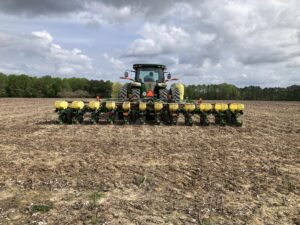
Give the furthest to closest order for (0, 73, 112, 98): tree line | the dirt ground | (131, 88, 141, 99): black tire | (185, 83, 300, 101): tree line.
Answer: (0, 73, 112, 98): tree line → (185, 83, 300, 101): tree line → (131, 88, 141, 99): black tire → the dirt ground

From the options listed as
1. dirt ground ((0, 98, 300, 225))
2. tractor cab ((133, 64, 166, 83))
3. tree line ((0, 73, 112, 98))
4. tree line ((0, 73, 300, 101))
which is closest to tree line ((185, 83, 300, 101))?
tree line ((0, 73, 300, 101))

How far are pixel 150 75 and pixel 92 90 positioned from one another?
5138 cm

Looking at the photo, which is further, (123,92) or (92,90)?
(92,90)

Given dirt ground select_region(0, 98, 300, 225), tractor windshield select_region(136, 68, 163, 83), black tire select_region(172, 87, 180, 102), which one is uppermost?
tractor windshield select_region(136, 68, 163, 83)

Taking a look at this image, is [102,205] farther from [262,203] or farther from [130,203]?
[262,203]

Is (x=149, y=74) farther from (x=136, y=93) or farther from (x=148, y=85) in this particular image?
(x=136, y=93)

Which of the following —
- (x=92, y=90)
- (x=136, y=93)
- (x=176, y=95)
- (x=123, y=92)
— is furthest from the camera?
(x=92, y=90)

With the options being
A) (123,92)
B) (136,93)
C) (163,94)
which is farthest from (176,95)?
(123,92)

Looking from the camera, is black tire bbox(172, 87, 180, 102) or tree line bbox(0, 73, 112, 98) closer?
black tire bbox(172, 87, 180, 102)

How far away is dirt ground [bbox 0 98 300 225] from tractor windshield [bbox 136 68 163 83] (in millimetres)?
6412

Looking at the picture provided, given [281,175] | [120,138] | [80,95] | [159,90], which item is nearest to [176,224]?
[281,175]

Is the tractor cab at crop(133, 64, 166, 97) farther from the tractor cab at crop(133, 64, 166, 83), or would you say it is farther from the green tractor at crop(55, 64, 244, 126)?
the green tractor at crop(55, 64, 244, 126)

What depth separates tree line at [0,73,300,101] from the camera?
63.0 m

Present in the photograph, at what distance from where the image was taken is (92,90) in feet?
220
